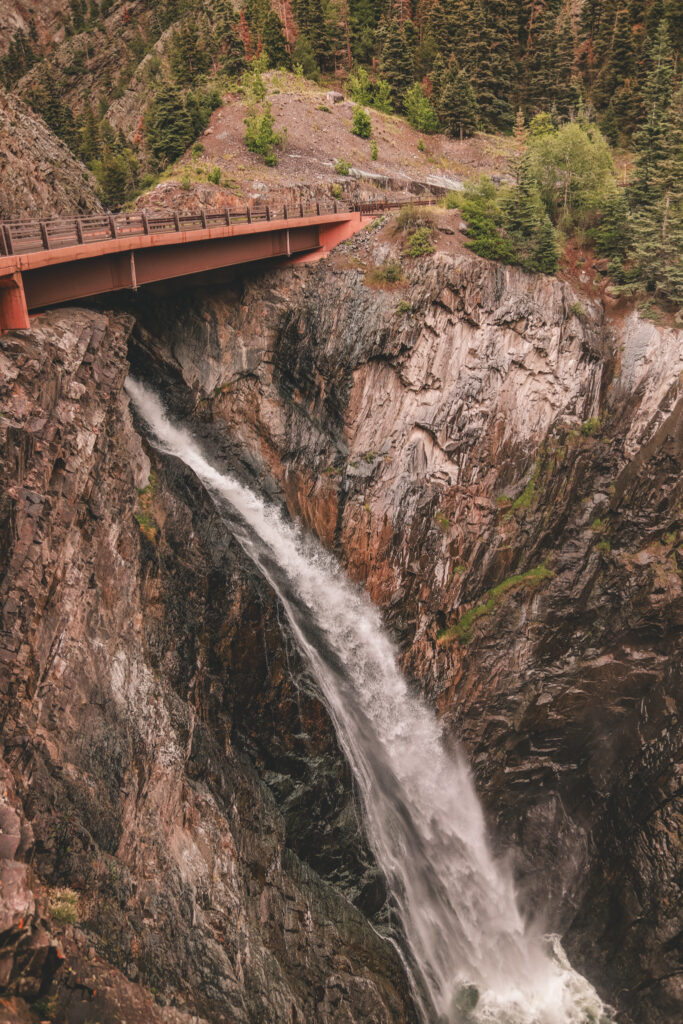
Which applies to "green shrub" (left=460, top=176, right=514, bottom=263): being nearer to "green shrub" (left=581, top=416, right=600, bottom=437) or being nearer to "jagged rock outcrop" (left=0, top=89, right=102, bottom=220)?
"green shrub" (left=581, top=416, right=600, bottom=437)

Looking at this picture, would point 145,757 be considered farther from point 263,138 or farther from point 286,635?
point 263,138

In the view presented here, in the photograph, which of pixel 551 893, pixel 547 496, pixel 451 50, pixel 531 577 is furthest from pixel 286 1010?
pixel 451 50

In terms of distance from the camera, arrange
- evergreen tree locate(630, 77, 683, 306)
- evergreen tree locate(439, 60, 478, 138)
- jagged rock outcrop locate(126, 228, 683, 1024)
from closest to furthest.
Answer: jagged rock outcrop locate(126, 228, 683, 1024) → evergreen tree locate(630, 77, 683, 306) → evergreen tree locate(439, 60, 478, 138)

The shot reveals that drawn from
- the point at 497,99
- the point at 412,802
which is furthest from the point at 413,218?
the point at 497,99

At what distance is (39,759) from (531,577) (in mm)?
21718

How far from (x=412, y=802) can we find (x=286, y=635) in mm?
7834

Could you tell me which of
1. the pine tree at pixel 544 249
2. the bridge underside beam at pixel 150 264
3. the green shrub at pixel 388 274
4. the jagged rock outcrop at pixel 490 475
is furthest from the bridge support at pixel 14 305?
the pine tree at pixel 544 249

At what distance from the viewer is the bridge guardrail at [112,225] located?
59.3ft

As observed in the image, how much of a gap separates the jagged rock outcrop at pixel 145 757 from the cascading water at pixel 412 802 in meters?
1.71

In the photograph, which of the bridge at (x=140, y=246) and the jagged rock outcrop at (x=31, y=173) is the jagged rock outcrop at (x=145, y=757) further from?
the jagged rock outcrop at (x=31, y=173)

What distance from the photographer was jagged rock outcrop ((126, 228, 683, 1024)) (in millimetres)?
26172

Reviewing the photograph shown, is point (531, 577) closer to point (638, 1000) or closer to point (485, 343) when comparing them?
point (485, 343)

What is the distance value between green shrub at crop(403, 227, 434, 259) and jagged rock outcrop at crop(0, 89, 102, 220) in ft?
50.0

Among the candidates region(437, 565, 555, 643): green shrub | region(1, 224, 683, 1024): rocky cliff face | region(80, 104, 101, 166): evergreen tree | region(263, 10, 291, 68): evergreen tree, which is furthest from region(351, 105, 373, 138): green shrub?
region(437, 565, 555, 643): green shrub
